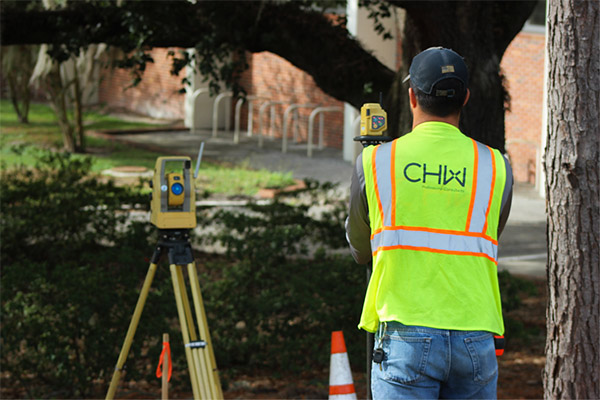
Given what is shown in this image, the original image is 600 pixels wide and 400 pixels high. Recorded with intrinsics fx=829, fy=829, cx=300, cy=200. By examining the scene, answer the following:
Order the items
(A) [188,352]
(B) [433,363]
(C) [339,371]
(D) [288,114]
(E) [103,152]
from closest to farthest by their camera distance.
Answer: (B) [433,363]
(C) [339,371]
(A) [188,352]
(E) [103,152]
(D) [288,114]

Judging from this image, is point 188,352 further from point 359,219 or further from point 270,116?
point 270,116

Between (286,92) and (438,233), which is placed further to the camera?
(286,92)

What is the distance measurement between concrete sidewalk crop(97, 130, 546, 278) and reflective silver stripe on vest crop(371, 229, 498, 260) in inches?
272

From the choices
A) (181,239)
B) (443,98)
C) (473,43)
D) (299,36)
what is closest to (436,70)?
(443,98)

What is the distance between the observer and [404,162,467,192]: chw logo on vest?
2.65 m

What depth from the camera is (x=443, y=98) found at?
2.74 metres

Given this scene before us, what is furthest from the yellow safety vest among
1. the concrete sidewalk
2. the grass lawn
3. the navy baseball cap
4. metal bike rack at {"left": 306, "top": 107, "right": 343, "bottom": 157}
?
metal bike rack at {"left": 306, "top": 107, "right": 343, "bottom": 157}

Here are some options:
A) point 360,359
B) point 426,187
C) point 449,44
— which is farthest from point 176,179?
point 449,44

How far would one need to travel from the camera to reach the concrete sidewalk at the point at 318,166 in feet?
34.1

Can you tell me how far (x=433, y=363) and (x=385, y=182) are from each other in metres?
0.59

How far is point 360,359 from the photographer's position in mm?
5984

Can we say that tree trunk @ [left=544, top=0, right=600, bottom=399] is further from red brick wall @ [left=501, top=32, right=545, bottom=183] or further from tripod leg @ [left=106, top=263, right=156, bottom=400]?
red brick wall @ [left=501, top=32, right=545, bottom=183]

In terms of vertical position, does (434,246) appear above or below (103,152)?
above

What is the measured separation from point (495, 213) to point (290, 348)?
11.3 ft
